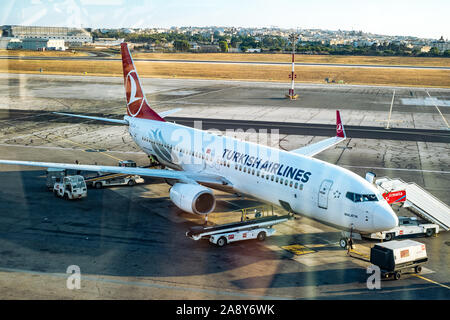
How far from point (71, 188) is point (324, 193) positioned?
772 inches

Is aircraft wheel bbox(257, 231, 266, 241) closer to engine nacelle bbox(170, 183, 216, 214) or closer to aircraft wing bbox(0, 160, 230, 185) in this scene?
engine nacelle bbox(170, 183, 216, 214)

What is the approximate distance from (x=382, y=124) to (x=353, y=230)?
158ft

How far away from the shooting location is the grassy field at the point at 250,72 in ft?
438

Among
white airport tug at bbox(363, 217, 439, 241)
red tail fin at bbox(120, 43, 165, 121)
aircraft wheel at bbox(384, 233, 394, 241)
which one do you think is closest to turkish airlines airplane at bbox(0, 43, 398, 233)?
red tail fin at bbox(120, 43, 165, 121)

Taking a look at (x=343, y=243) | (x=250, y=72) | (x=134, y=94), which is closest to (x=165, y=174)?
(x=134, y=94)

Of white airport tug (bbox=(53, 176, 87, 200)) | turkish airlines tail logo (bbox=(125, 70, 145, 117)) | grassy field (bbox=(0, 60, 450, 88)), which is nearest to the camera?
white airport tug (bbox=(53, 176, 87, 200))

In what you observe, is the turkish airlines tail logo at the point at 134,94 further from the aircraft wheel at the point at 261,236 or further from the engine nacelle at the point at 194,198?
the aircraft wheel at the point at 261,236

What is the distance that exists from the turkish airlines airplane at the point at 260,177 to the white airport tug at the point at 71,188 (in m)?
3.85

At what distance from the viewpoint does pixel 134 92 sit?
42.9 m

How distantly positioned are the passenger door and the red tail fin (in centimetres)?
2042

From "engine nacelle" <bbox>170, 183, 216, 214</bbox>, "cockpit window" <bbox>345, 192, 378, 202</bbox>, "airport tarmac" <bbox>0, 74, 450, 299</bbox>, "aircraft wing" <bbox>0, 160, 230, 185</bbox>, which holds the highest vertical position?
"cockpit window" <bbox>345, 192, 378, 202</bbox>

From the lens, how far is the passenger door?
26.3 metres

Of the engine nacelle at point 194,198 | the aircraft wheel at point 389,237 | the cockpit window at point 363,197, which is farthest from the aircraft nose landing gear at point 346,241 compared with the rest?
the engine nacelle at point 194,198

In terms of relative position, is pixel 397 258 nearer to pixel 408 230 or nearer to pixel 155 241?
pixel 408 230
